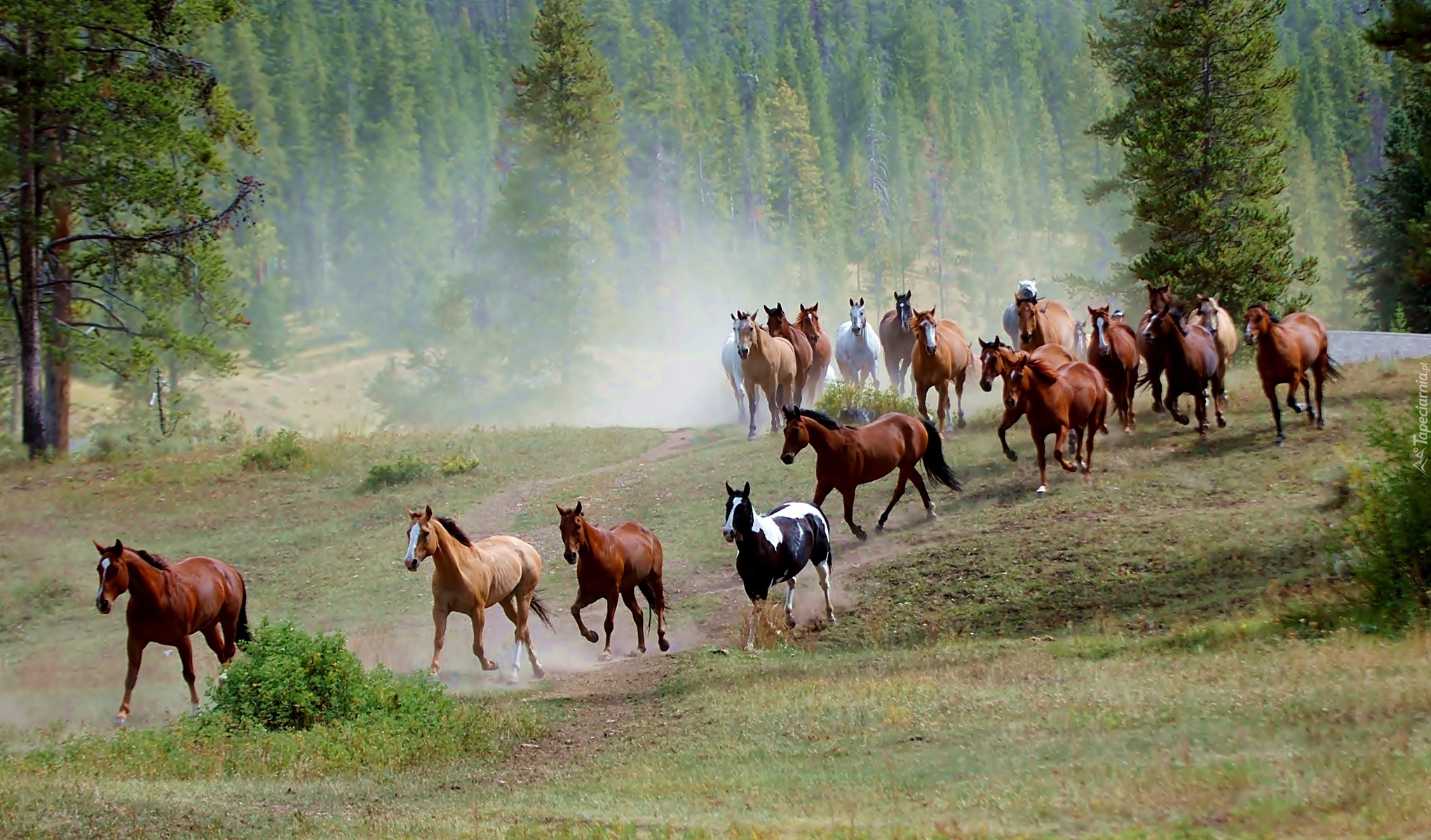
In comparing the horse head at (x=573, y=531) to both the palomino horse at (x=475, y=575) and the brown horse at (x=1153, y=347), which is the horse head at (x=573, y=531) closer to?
the palomino horse at (x=475, y=575)

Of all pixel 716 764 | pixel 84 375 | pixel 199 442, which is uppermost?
pixel 84 375

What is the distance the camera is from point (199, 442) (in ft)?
120

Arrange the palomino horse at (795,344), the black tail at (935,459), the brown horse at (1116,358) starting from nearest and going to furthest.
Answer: the black tail at (935,459) < the brown horse at (1116,358) < the palomino horse at (795,344)

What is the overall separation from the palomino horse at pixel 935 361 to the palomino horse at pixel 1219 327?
15.3ft

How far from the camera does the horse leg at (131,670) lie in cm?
1469

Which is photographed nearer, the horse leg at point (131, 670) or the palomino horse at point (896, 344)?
the horse leg at point (131, 670)

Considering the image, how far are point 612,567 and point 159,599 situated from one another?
5.29m

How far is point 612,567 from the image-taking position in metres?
16.5

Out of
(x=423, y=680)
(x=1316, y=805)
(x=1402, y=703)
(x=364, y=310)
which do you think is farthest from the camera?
(x=364, y=310)

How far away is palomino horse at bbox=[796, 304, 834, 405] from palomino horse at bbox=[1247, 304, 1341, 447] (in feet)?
39.9

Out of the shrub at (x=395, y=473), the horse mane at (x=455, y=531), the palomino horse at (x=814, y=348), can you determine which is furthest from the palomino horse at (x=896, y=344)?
the horse mane at (x=455, y=531)

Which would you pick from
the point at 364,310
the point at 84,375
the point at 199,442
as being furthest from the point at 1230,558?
the point at 364,310

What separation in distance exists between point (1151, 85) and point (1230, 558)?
791 inches

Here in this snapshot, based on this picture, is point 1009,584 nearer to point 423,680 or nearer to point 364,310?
point 423,680
